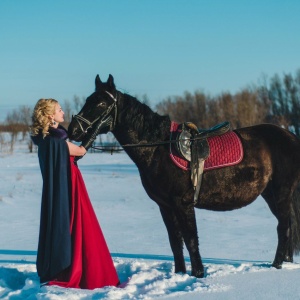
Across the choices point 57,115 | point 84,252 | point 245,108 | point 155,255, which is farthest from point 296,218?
point 245,108

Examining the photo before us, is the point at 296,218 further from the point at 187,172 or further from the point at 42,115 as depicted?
the point at 42,115

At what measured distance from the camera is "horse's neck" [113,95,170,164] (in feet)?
13.7

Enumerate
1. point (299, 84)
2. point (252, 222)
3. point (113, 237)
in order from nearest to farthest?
point (113, 237) < point (252, 222) < point (299, 84)

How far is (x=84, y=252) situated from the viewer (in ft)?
13.8

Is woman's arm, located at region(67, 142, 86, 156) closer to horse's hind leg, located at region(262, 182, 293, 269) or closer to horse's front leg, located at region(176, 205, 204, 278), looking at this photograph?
horse's front leg, located at region(176, 205, 204, 278)

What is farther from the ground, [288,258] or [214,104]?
[214,104]

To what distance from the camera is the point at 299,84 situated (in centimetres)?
4597

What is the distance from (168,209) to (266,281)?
3.33ft

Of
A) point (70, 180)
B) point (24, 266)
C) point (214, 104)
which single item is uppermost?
point (214, 104)

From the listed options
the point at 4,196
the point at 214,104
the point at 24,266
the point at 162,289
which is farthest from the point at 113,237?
the point at 214,104

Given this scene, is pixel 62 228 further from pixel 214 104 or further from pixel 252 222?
pixel 214 104

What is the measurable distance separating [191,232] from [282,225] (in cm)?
101

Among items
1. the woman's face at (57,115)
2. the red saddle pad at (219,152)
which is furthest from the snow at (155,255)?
the woman's face at (57,115)

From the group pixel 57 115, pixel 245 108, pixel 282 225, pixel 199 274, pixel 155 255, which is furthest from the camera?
pixel 245 108
